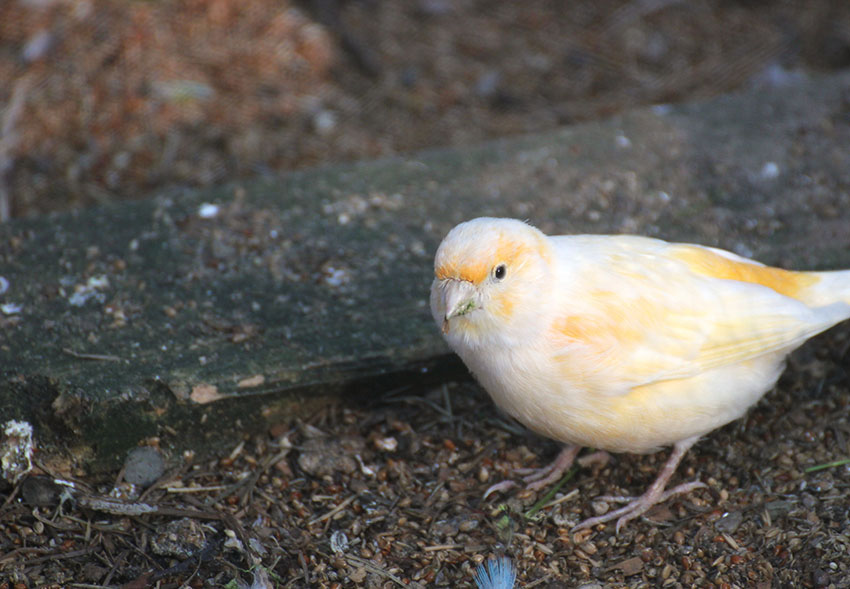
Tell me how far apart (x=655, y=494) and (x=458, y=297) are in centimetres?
113

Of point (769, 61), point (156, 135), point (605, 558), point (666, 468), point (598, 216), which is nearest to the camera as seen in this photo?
point (605, 558)

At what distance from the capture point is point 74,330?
3721mm

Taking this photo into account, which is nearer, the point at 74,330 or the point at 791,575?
the point at 791,575

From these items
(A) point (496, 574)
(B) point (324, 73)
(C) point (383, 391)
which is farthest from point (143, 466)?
(B) point (324, 73)

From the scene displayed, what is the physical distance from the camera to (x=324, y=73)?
6102 millimetres

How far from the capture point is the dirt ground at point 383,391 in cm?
318

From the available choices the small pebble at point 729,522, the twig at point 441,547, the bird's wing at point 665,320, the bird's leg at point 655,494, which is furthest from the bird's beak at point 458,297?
the small pebble at point 729,522

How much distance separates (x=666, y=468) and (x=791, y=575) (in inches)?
23.7

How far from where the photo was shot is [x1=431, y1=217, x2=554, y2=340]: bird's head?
9.89 feet

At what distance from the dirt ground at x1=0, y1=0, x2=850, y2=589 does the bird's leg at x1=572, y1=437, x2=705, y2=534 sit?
4cm

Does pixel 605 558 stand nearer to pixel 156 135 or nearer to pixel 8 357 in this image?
pixel 8 357

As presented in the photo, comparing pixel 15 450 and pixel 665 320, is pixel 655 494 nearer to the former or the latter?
pixel 665 320

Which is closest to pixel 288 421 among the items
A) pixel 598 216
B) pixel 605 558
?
pixel 605 558

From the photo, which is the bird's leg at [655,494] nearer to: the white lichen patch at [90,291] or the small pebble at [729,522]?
the small pebble at [729,522]
